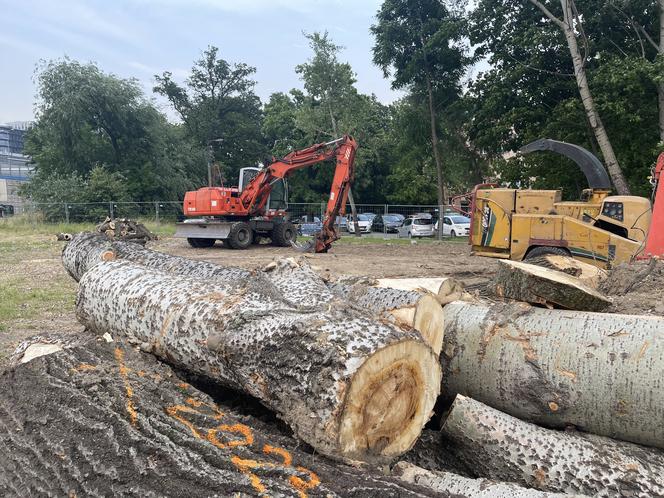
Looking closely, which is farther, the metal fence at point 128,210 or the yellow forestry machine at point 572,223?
the metal fence at point 128,210

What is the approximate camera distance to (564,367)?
2654 mm

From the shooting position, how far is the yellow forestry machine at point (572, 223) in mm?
8250

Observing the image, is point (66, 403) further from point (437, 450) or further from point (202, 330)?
point (437, 450)

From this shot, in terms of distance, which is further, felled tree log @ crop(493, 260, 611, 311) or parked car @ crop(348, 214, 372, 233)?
parked car @ crop(348, 214, 372, 233)

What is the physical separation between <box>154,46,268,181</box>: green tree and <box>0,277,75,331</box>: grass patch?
1532 inches

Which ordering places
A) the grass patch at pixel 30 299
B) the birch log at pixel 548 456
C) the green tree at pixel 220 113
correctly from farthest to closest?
the green tree at pixel 220 113, the grass patch at pixel 30 299, the birch log at pixel 548 456

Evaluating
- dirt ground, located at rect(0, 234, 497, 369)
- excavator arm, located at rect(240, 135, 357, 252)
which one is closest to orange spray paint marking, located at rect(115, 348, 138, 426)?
dirt ground, located at rect(0, 234, 497, 369)

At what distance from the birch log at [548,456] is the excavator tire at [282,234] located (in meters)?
14.3

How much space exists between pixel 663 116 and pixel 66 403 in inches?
679

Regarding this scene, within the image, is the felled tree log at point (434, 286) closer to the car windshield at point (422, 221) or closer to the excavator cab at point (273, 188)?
the excavator cab at point (273, 188)

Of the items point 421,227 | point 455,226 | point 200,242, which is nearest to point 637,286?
point 200,242

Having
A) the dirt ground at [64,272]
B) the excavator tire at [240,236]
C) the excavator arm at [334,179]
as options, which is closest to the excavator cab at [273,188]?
the excavator arm at [334,179]

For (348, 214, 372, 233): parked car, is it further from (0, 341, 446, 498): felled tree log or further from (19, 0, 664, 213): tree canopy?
(0, 341, 446, 498): felled tree log

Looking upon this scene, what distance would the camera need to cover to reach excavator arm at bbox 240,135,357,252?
13922 millimetres
